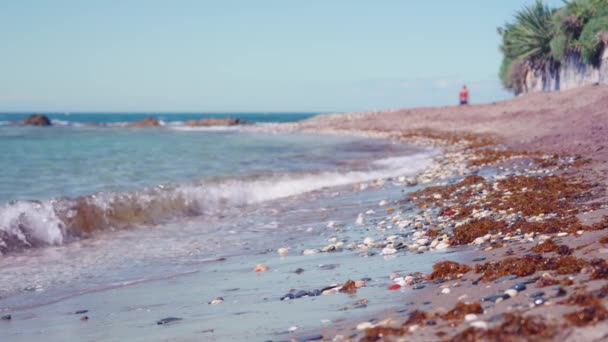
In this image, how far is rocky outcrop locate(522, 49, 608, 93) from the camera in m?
31.5

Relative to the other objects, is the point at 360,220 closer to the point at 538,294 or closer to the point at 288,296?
the point at 288,296

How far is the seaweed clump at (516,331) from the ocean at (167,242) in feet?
4.21

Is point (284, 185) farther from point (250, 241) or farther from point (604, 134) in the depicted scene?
point (604, 134)

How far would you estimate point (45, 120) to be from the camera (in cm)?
6962

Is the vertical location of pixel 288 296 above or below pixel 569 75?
below

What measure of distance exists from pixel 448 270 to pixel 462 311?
5.05 ft

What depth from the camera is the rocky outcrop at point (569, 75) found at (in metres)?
31.5

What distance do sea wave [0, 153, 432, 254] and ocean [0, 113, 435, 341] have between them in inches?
1.0

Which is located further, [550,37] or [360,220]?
[550,37]

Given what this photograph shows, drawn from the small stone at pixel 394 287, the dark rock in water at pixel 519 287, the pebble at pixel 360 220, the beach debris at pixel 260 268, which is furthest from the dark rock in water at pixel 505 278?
the pebble at pixel 360 220

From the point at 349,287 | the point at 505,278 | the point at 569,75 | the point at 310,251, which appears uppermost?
the point at 569,75

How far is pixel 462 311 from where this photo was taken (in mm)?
4082

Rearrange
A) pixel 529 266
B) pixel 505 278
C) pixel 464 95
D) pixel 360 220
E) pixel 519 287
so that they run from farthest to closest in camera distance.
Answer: pixel 464 95 < pixel 360 220 < pixel 529 266 < pixel 505 278 < pixel 519 287

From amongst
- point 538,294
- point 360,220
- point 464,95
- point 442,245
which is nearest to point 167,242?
point 360,220
